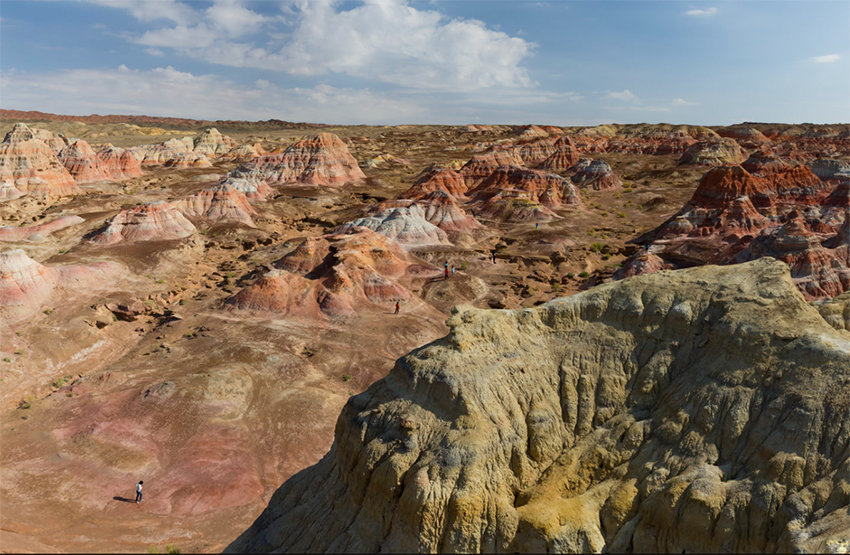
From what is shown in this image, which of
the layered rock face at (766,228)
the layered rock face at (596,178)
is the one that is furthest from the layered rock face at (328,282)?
the layered rock face at (596,178)

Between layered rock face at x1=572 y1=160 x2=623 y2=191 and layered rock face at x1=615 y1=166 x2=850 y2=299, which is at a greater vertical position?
layered rock face at x1=572 y1=160 x2=623 y2=191

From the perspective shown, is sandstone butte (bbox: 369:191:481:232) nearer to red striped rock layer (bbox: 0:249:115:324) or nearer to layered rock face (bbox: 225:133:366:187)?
red striped rock layer (bbox: 0:249:115:324)

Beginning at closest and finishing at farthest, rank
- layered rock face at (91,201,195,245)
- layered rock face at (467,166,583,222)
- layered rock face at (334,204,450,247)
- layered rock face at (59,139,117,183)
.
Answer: layered rock face at (91,201,195,245)
layered rock face at (334,204,450,247)
layered rock face at (467,166,583,222)
layered rock face at (59,139,117,183)

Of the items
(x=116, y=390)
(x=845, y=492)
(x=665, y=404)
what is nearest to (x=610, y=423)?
(x=665, y=404)

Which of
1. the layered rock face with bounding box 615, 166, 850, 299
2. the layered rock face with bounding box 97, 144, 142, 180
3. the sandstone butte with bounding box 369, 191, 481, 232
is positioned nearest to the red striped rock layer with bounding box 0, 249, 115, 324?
the sandstone butte with bounding box 369, 191, 481, 232

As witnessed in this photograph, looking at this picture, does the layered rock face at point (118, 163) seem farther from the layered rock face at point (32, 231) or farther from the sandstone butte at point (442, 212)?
the sandstone butte at point (442, 212)

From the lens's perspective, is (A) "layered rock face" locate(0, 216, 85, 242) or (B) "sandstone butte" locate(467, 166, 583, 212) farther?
(B) "sandstone butte" locate(467, 166, 583, 212)

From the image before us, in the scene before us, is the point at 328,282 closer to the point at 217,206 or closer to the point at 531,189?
the point at 217,206

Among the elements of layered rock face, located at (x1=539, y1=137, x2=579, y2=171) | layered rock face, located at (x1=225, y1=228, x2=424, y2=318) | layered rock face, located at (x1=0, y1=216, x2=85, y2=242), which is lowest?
layered rock face, located at (x1=225, y1=228, x2=424, y2=318)

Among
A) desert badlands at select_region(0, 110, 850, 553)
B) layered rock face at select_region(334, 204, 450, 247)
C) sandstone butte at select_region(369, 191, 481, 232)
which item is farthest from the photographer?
sandstone butte at select_region(369, 191, 481, 232)
